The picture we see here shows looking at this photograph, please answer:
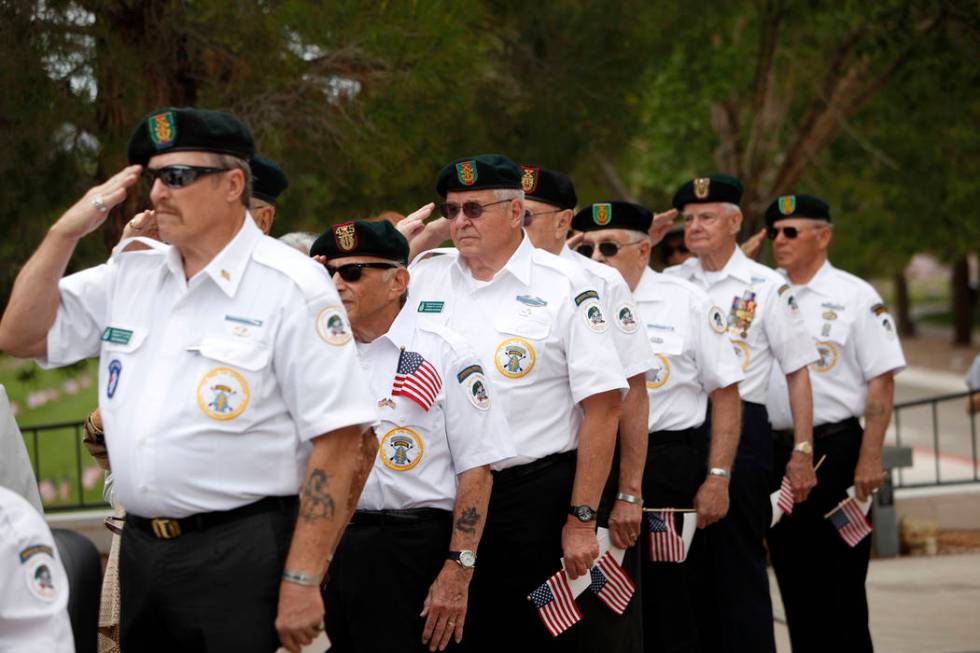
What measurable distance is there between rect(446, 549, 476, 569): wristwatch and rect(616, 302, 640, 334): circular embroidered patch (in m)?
1.28

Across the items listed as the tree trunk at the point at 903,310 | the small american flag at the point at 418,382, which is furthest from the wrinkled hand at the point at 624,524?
the tree trunk at the point at 903,310

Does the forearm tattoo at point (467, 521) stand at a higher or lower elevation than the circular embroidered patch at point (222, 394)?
lower

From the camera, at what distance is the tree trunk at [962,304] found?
3356cm

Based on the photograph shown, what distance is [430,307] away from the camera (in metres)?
4.93

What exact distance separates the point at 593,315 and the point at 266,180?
1.28 meters

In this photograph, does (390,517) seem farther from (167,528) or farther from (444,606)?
(167,528)

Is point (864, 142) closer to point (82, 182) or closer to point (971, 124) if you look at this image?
point (971, 124)

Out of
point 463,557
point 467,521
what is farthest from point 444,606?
point 467,521

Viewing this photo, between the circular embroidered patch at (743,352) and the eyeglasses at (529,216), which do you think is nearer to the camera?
the eyeglasses at (529,216)

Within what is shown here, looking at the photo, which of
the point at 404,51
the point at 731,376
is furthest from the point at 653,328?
the point at 404,51

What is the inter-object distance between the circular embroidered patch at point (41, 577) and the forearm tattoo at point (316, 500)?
66 centimetres

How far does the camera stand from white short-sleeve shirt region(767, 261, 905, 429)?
720cm

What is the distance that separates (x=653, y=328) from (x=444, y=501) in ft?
6.78

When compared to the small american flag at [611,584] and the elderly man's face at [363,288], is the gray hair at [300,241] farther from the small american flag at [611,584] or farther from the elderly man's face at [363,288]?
the small american flag at [611,584]
